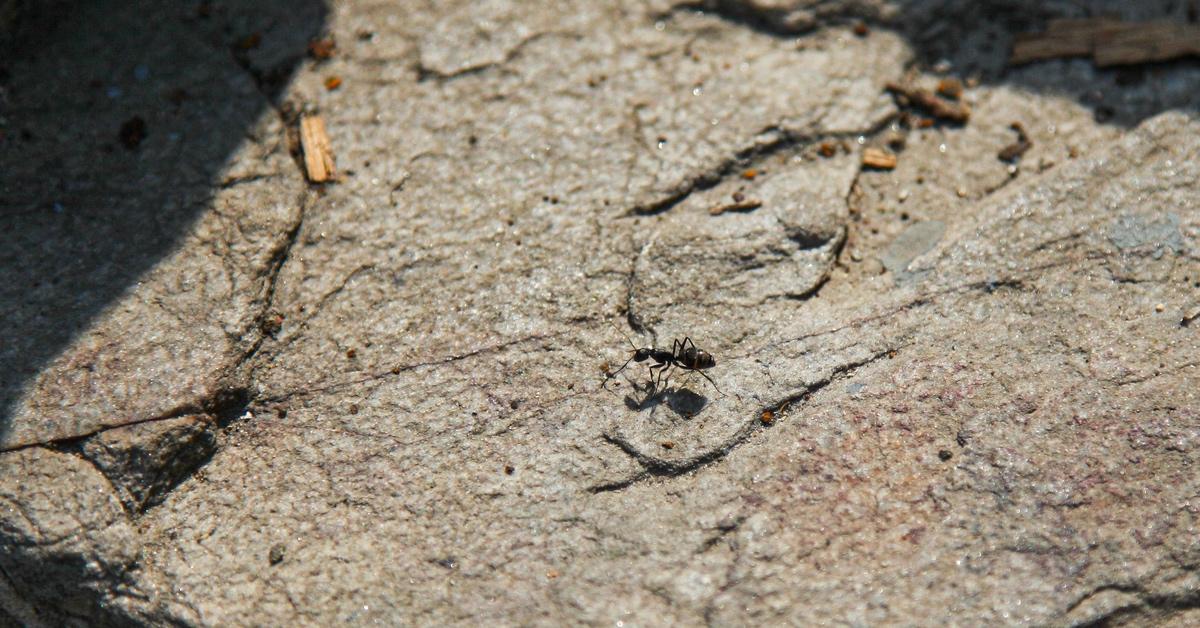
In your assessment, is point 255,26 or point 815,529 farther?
point 255,26

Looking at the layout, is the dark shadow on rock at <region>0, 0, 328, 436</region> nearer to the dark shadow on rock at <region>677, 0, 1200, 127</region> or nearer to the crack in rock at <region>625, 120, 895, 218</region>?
the crack in rock at <region>625, 120, 895, 218</region>

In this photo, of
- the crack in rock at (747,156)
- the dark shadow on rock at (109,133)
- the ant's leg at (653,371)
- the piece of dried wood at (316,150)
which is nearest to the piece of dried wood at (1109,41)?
the crack in rock at (747,156)

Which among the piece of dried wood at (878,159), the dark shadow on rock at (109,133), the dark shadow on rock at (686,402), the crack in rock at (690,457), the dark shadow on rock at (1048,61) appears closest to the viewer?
the crack in rock at (690,457)

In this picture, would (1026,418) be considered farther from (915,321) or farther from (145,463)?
(145,463)

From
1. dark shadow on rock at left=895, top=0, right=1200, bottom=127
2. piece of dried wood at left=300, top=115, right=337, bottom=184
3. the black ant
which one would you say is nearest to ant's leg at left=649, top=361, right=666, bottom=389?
the black ant

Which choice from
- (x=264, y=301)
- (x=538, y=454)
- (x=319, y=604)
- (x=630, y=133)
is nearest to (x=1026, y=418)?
(x=538, y=454)

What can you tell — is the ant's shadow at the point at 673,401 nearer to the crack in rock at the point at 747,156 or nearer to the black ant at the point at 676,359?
the black ant at the point at 676,359

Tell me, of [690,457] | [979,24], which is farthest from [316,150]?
[979,24]

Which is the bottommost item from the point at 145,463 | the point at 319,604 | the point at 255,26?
the point at 319,604

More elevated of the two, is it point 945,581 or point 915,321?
point 915,321
